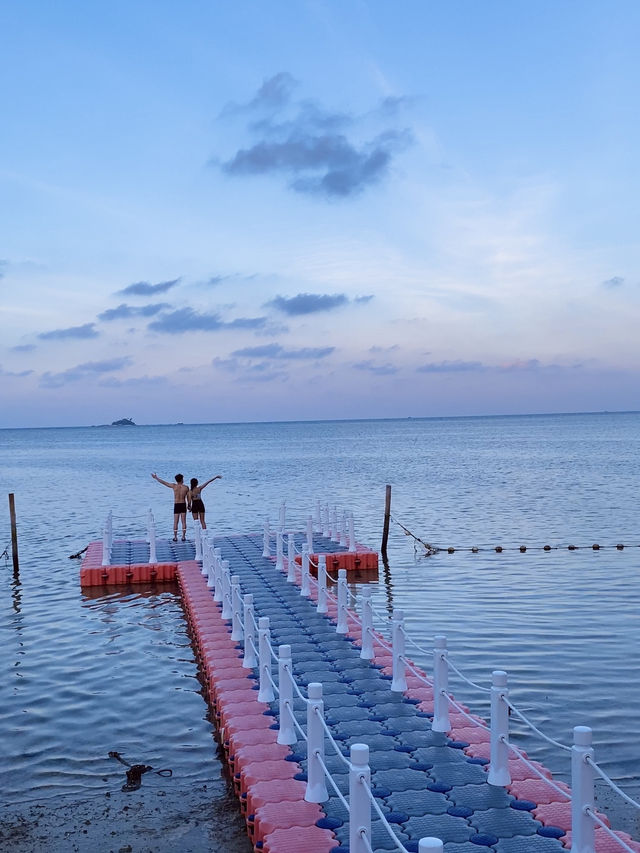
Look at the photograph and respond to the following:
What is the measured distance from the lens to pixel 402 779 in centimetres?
866

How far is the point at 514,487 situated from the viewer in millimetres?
60625

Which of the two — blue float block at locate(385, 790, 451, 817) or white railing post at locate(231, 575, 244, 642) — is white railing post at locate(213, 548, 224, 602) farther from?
blue float block at locate(385, 790, 451, 817)

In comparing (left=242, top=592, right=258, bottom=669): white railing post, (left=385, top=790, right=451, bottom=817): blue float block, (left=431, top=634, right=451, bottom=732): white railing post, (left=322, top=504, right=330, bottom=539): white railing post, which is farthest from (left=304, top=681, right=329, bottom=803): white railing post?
(left=322, top=504, right=330, bottom=539): white railing post

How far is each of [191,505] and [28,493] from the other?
43.1 metres

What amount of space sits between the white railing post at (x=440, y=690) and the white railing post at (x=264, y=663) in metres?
2.36

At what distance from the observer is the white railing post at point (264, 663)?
1119 cm

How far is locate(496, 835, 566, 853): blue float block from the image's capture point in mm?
7082

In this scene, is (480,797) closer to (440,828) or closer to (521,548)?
(440,828)

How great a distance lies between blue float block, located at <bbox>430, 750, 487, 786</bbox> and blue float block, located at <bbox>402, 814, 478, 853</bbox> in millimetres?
822

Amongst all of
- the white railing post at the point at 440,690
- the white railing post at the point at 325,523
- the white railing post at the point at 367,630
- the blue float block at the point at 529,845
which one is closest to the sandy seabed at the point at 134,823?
the white railing post at the point at 440,690

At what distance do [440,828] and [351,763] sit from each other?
1.57 meters

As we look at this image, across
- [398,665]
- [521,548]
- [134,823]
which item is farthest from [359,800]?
[521,548]

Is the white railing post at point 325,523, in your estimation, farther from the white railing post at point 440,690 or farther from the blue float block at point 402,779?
the blue float block at point 402,779

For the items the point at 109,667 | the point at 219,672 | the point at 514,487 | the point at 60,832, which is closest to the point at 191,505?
the point at 109,667
